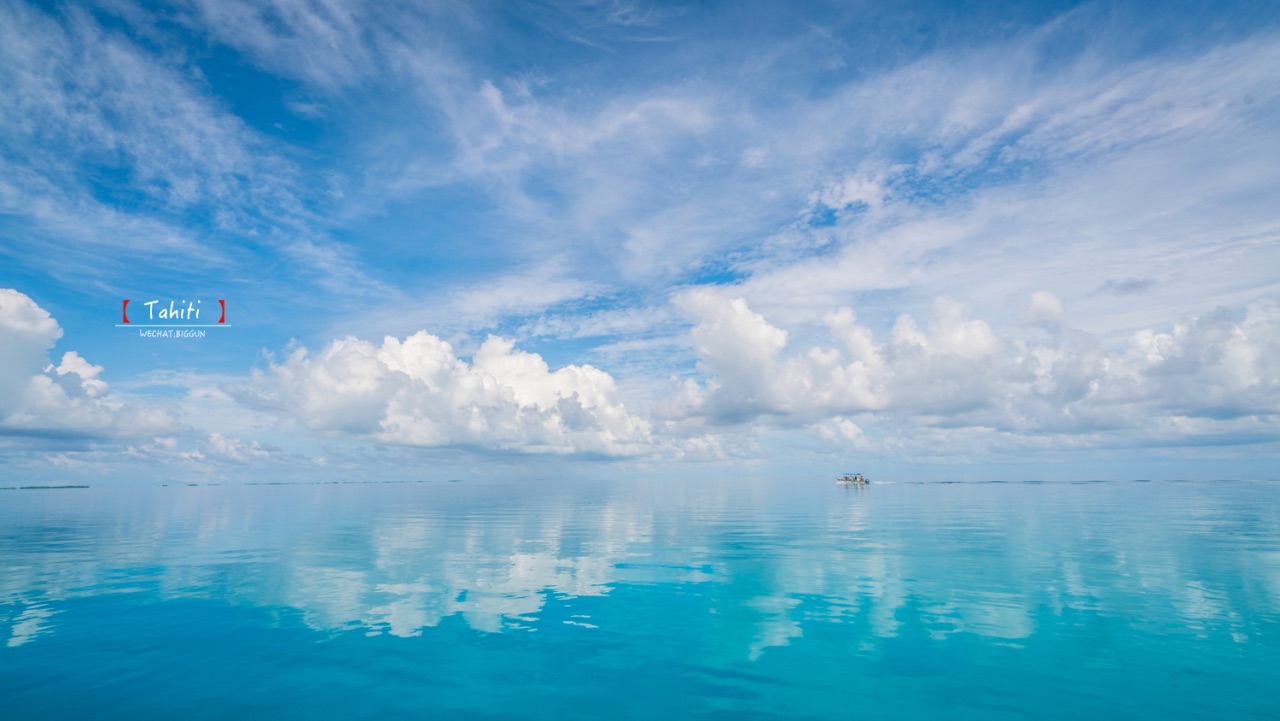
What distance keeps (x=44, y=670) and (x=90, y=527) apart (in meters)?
81.1

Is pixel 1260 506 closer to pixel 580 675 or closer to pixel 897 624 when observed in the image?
pixel 897 624

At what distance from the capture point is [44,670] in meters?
24.2

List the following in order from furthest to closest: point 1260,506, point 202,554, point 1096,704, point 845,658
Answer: point 1260,506 < point 202,554 < point 845,658 < point 1096,704

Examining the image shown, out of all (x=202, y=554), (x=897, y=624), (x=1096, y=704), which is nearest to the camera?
(x=1096, y=704)

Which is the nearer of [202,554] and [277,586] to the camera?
[277,586]

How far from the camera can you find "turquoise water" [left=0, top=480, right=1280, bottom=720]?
21.4 metres

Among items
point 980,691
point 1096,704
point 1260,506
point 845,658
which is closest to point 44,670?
point 845,658

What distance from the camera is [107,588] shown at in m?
40.5

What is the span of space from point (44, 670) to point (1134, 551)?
238ft

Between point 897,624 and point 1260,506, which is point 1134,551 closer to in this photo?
point 897,624

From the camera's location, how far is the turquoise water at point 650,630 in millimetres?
21359

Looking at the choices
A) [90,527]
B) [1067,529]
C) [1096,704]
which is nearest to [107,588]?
[1096,704]

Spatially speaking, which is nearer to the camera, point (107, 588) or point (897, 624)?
point (897, 624)

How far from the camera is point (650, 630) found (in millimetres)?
30125
